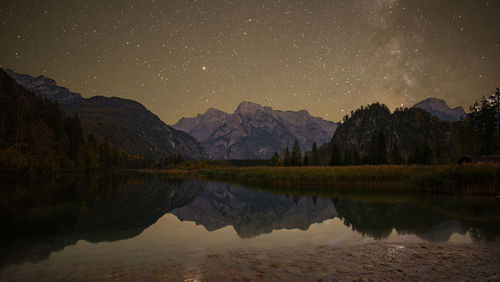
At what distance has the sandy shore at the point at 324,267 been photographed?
8875mm

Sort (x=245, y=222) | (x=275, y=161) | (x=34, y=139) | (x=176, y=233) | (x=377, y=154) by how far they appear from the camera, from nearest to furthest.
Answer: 1. (x=176, y=233)
2. (x=245, y=222)
3. (x=34, y=139)
4. (x=377, y=154)
5. (x=275, y=161)

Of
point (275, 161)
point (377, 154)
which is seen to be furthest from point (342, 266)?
point (275, 161)

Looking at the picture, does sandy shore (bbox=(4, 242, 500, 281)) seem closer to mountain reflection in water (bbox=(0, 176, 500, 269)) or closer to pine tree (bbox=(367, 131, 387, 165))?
mountain reflection in water (bbox=(0, 176, 500, 269))

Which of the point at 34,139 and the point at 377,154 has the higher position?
the point at 34,139

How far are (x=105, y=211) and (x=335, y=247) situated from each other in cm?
2217

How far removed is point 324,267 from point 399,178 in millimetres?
42287

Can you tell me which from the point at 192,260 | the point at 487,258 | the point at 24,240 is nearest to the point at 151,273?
the point at 192,260

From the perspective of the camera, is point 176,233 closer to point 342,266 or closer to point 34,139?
point 342,266

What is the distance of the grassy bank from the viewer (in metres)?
33.8

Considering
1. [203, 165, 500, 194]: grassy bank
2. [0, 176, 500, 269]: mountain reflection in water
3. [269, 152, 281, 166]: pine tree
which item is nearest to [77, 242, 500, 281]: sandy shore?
[0, 176, 500, 269]: mountain reflection in water

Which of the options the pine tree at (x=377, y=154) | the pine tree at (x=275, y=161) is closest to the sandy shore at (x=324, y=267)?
the pine tree at (x=377, y=154)

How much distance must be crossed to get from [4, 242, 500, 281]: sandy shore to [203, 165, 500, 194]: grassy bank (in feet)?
87.4

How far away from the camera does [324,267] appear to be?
9.97m

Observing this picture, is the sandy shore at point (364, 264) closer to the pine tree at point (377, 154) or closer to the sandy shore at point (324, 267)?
the sandy shore at point (324, 267)
